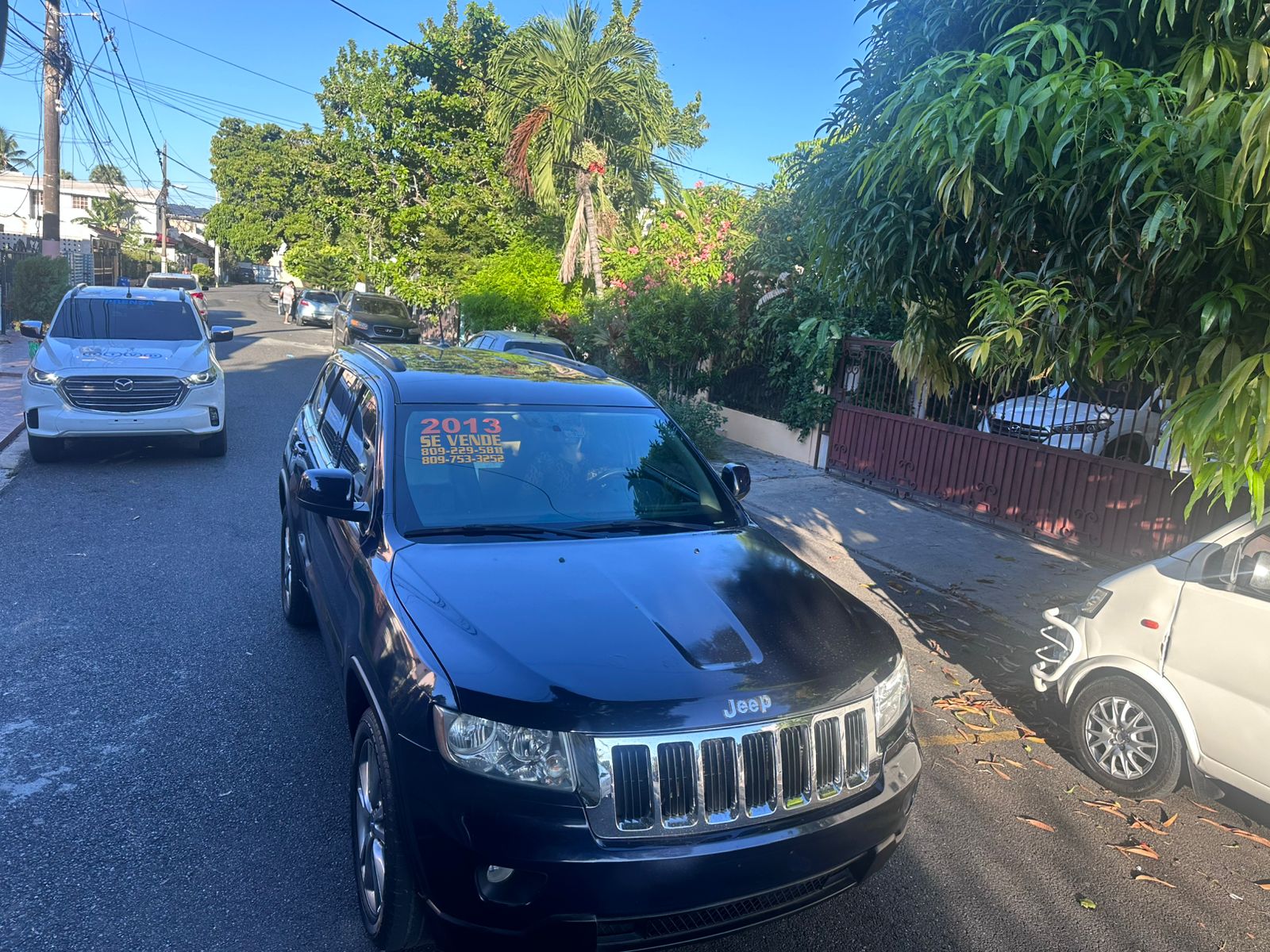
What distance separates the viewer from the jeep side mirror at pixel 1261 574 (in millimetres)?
3701

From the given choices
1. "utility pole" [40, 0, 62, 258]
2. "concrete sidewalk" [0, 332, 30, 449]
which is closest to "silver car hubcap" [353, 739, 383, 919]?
"concrete sidewalk" [0, 332, 30, 449]

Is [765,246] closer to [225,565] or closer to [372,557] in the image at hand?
[225,565]

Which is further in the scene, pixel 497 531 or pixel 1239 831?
pixel 1239 831

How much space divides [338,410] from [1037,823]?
4.02m

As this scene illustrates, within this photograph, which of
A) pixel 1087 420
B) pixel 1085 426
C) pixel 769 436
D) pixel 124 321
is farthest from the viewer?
pixel 769 436

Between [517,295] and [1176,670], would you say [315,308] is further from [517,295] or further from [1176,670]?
[1176,670]

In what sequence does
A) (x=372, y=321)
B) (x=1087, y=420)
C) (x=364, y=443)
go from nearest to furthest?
(x=364, y=443) → (x=1087, y=420) → (x=372, y=321)

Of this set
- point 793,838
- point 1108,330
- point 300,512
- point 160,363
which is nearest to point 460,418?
point 300,512

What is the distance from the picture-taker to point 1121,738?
4.30 m

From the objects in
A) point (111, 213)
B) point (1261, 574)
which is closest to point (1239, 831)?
point (1261, 574)

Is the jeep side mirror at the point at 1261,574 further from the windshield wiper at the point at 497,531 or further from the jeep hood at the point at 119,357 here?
the jeep hood at the point at 119,357

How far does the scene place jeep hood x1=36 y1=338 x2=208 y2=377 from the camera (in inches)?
376

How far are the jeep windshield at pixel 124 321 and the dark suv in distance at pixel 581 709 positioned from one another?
8348mm

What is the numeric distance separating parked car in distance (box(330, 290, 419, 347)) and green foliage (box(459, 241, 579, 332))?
1939 millimetres
